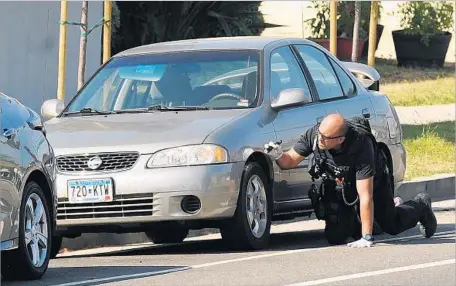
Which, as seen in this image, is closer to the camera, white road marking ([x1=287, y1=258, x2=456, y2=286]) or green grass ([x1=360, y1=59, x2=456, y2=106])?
white road marking ([x1=287, y1=258, x2=456, y2=286])

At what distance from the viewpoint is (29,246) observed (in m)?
7.92

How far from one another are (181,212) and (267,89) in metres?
1.50

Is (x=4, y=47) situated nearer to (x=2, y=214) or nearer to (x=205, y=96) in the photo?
(x=205, y=96)

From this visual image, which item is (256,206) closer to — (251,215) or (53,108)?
(251,215)

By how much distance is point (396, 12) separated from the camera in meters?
29.8

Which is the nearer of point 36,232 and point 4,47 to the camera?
point 36,232

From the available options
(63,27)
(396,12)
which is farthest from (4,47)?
(396,12)

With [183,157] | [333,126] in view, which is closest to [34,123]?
[183,157]

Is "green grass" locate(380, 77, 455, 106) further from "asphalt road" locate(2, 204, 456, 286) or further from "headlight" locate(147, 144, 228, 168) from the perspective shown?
"headlight" locate(147, 144, 228, 168)

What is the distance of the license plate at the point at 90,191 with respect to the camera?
9109 millimetres

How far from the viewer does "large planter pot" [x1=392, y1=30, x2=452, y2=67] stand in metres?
27.5

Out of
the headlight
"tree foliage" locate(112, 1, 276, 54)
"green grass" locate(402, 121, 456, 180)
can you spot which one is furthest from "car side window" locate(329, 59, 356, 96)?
"tree foliage" locate(112, 1, 276, 54)

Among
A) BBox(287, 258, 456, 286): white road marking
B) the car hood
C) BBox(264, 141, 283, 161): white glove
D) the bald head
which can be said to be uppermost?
the bald head

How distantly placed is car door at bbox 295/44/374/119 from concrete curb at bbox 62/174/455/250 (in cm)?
169
